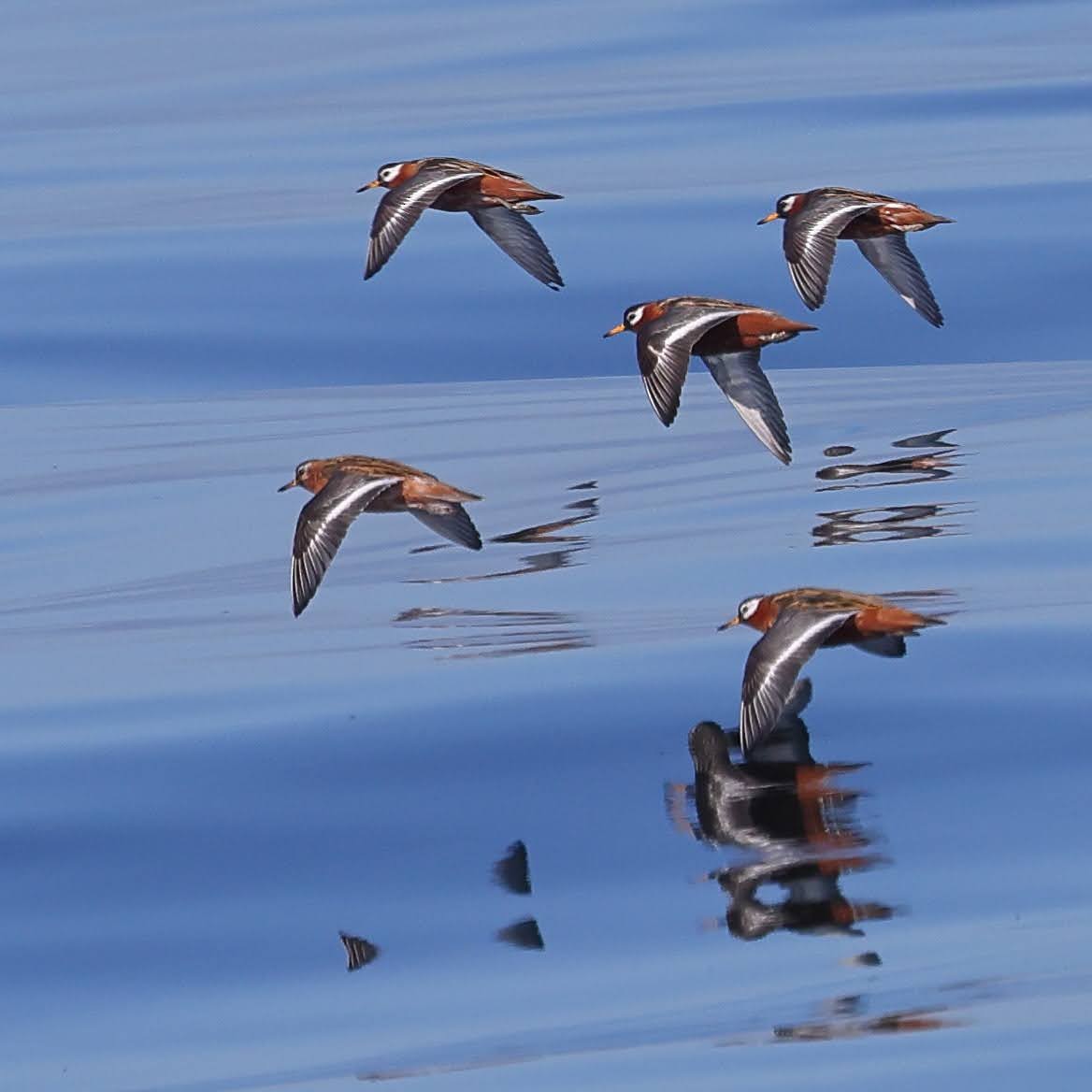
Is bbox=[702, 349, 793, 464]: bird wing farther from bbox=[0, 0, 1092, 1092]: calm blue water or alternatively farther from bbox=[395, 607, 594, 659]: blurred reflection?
bbox=[395, 607, 594, 659]: blurred reflection

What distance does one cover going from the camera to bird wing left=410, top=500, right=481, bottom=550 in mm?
10594

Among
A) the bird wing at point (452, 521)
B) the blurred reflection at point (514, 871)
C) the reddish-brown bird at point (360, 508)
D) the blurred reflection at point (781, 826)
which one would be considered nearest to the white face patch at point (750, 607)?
the blurred reflection at point (781, 826)

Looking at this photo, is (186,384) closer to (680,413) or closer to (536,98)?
(680,413)

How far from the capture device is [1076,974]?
22.2ft

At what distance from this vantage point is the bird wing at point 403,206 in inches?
524

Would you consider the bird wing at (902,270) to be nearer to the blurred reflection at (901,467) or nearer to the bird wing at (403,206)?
the blurred reflection at (901,467)

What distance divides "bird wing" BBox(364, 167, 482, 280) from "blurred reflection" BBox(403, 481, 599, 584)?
172cm

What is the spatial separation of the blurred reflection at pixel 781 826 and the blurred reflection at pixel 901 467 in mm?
3393

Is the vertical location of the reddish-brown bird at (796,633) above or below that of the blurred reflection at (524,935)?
above

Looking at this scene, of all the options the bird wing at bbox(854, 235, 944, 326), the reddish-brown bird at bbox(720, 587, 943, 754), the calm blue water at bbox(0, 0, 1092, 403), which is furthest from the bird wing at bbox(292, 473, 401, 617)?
the calm blue water at bbox(0, 0, 1092, 403)

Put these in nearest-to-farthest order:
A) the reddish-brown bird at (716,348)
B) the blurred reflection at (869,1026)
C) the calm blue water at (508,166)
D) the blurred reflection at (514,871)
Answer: the blurred reflection at (869,1026) → the blurred reflection at (514,871) → the reddish-brown bird at (716,348) → the calm blue water at (508,166)

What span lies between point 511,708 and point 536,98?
1470cm

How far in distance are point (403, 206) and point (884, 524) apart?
12.4ft

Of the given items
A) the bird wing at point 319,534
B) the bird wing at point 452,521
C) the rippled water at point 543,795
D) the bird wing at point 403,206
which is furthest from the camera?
the bird wing at point 403,206
